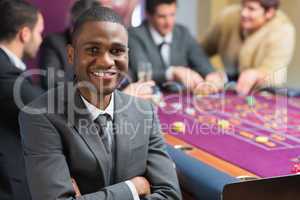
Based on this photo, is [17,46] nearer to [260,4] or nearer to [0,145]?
[0,145]

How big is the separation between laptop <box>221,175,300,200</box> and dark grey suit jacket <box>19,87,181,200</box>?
0.92 feet

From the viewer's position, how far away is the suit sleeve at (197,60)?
3770 mm

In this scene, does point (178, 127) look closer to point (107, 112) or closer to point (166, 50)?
point (107, 112)

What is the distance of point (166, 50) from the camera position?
12.4 ft

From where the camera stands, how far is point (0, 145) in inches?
83.6

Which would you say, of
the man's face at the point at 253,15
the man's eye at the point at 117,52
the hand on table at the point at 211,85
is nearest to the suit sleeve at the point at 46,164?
the man's eye at the point at 117,52

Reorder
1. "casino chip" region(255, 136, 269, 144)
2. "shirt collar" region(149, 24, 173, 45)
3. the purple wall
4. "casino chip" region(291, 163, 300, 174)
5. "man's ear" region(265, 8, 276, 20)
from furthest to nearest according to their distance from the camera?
1. the purple wall
2. "man's ear" region(265, 8, 276, 20)
3. "shirt collar" region(149, 24, 173, 45)
4. "casino chip" region(255, 136, 269, 144)
5. "casino chip" region(291, 163, 300, 174)

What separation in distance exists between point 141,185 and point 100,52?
448mm

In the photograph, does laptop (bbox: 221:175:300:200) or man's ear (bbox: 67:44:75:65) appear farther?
man's ear (bbox: 67:44:75:65)

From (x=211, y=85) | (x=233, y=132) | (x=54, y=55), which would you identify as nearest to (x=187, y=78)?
(x=211, y=85)

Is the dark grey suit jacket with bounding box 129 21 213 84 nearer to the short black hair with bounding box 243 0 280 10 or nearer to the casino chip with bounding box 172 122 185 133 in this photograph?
the short black hair with bounding box 243 0 280 10

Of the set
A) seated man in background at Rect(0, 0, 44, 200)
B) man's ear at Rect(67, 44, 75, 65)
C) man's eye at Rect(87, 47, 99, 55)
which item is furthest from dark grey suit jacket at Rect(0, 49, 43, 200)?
man's eye at Rect(87, 47, 99, 55)

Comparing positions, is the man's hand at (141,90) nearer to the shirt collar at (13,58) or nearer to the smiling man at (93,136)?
the shirt collar at (13,58)

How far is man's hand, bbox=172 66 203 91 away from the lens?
11.0ft
